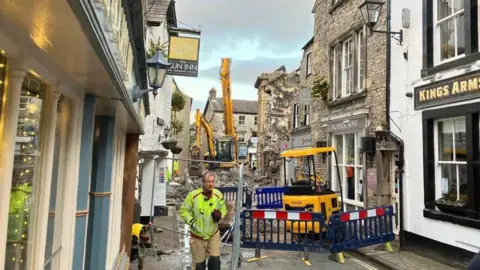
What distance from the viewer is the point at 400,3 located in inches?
394

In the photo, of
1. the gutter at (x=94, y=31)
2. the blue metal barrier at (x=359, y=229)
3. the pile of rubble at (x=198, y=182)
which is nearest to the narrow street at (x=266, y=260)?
the blue metal barrier at (x=359, y=229)

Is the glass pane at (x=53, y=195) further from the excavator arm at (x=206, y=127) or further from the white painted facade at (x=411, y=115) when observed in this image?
the excavator arm at (x=206, y=127)

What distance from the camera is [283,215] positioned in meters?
8.32

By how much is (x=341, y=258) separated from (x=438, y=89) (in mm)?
4075

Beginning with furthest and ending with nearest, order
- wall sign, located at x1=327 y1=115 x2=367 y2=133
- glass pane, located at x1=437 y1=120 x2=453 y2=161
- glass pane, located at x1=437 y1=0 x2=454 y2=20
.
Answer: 1. wall sign, located at x1=327 y1=115 x2=367 y2=133
2. glass pane, located at x1=437 y1=0 x2=454 y2=20
3. glass pane, located at x1=437 y1=120 x2=453 y2=161

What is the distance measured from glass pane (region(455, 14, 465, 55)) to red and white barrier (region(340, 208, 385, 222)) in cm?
372

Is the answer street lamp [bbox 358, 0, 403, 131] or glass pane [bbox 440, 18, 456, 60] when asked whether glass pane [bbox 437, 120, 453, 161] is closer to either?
glass pane [bbox 440, 18, 456, 60]

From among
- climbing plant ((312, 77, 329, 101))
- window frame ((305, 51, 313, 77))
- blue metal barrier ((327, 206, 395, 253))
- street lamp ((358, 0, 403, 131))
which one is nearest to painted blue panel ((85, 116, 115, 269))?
blue metal barrier ((327, 206, 395, 253))

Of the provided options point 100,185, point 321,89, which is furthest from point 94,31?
point 321,89

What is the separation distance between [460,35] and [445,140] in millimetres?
2179

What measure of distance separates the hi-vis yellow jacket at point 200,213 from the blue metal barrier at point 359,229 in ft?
11.2

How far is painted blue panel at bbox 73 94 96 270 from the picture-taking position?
3387 mm

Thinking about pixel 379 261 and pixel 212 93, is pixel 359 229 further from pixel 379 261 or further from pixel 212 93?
pixel 212 93

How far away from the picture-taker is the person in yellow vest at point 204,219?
555cm
